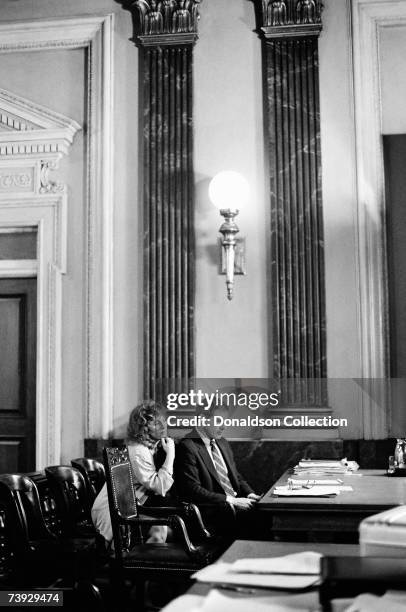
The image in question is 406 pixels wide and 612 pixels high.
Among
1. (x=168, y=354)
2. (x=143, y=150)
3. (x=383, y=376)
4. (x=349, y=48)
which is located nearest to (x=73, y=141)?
(x=143, y=150)

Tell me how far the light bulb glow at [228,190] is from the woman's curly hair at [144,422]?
199 cm

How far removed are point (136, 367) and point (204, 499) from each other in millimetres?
1831

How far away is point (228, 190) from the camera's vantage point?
19.1ft

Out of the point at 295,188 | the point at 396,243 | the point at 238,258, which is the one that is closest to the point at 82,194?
the point at 238,258

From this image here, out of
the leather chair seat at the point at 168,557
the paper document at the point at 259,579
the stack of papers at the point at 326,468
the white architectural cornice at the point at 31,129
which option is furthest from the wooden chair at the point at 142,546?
the white architectural cornice at the point at 31,129

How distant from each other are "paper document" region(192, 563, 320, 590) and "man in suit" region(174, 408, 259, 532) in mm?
2917

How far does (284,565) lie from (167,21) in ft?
18.1

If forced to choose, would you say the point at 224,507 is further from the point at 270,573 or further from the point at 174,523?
the point at 270,573

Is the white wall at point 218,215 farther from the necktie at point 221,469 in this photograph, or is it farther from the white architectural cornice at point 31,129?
the necktie at point 221,469

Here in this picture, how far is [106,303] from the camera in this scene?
6.07 m

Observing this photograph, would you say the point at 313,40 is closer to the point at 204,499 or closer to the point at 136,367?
the point at 136,367

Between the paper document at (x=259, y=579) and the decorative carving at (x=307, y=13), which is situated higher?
the decorative carving at (x=307, y=13)

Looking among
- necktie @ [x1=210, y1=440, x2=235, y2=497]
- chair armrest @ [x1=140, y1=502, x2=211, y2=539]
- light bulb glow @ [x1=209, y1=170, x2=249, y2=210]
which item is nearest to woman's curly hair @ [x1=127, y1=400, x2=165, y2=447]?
chair armrest @ [x1=140, y1=502, x2=211, y2=539]

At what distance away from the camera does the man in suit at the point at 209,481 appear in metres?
4.44
